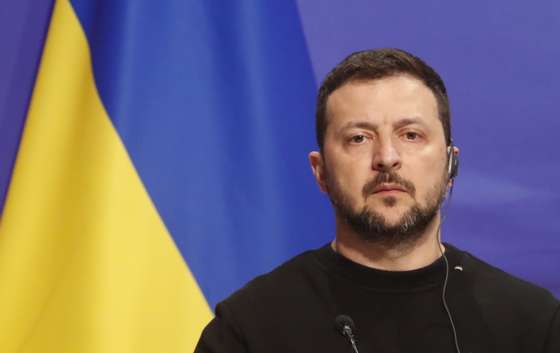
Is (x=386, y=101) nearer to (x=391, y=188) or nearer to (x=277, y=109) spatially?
(x=391, y=188)

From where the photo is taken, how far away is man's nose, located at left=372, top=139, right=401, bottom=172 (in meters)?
1.13

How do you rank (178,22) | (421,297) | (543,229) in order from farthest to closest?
(543,229) < (178,22) < (421,297)

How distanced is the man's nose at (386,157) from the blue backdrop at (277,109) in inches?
18.3

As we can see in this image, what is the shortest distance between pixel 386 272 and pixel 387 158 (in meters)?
0.20

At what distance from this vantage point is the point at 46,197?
146 cm

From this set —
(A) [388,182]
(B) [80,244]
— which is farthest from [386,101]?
(B) [80,244]

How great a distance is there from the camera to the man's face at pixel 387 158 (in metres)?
1.14

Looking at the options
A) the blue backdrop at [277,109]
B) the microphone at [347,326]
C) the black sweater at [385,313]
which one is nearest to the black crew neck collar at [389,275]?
the black sweater at [385,313]

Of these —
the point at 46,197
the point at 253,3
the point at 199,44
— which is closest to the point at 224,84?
the point at 199,44

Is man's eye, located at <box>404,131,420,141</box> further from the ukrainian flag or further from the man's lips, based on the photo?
the ukrainian flag

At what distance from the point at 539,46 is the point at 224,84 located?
2.59ft

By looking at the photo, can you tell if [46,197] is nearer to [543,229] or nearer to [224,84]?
[224,84]

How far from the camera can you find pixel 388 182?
44.6 inches

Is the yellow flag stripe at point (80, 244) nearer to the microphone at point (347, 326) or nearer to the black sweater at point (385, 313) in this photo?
the black sweater at point (385, 313)
